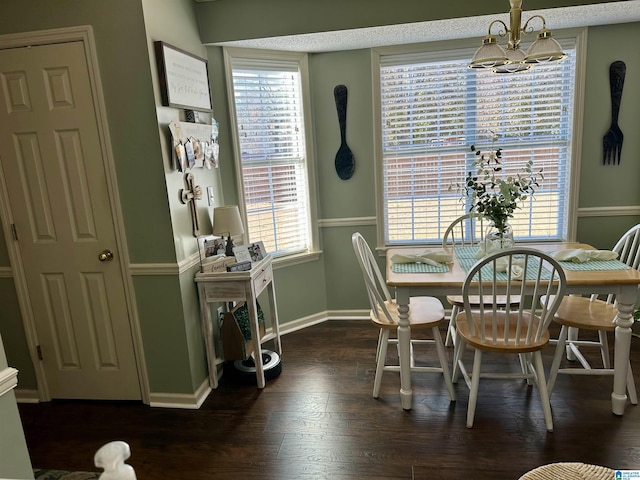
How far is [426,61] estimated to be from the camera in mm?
3189

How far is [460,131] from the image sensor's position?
328 centimetres

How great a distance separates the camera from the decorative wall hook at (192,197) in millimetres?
2473

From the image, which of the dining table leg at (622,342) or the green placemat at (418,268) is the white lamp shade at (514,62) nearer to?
the green placemat at (418,268)

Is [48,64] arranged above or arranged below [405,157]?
above

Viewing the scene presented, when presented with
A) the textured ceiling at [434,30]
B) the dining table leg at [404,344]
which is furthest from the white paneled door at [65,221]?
the dining table leg at [404,344]

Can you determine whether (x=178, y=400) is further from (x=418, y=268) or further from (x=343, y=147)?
(x=343, y=147)

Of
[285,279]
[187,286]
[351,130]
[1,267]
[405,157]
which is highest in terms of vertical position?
[351,130]

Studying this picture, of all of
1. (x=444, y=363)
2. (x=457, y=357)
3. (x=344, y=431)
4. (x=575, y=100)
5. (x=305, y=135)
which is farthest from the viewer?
(x=305, y=135)

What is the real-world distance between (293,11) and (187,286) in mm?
1868

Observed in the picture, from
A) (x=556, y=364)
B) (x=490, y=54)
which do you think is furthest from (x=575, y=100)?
(x=556, y=364)

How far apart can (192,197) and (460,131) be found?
6.84ft

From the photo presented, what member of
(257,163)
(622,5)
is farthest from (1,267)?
(622,5)

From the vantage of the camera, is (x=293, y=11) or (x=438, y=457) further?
(x=293, y=11)

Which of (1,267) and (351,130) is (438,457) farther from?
(1,267)
